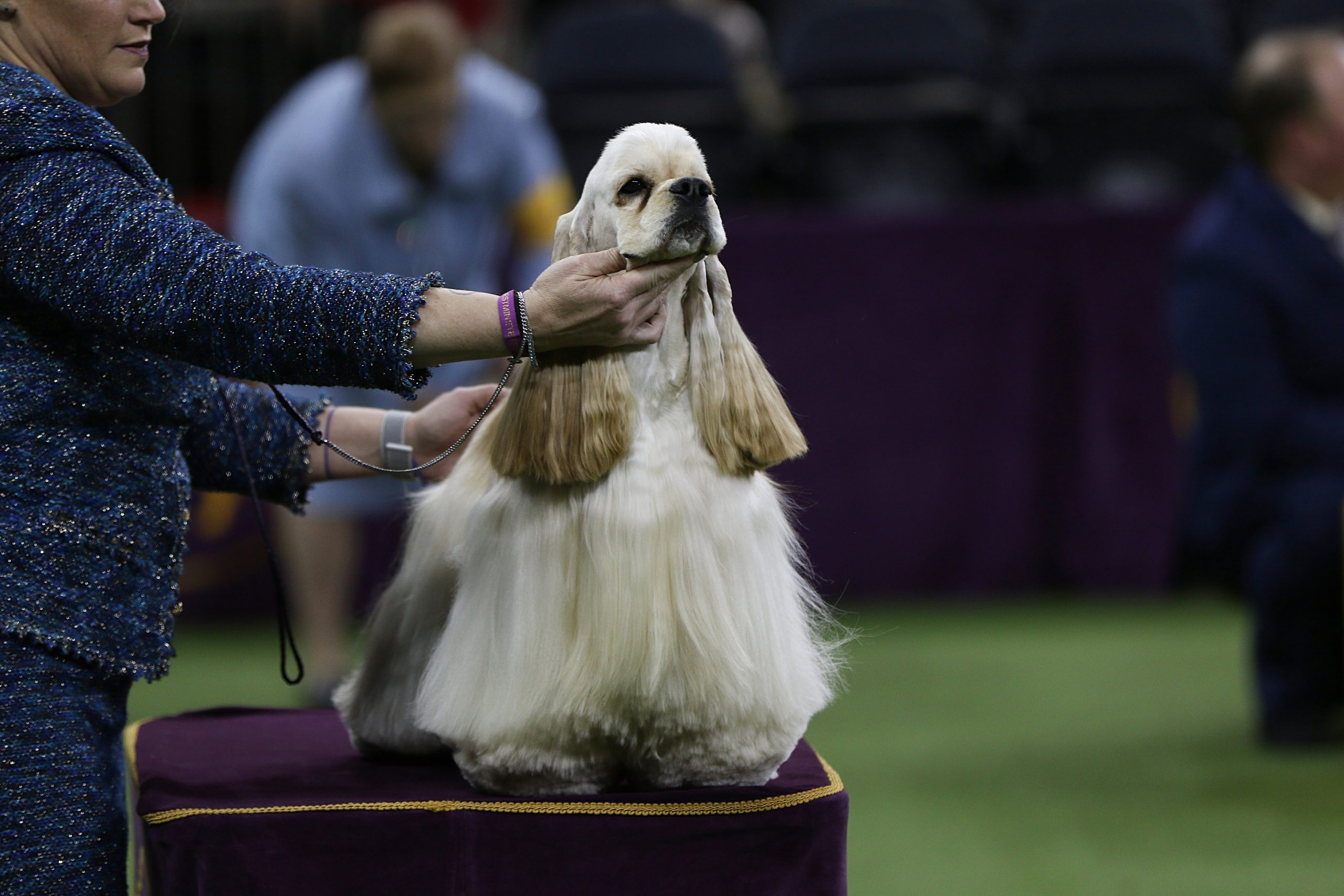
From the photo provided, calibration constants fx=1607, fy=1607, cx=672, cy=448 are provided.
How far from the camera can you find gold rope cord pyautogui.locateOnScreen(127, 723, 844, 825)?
5.82 ft

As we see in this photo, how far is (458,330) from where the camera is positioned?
5.43 feet

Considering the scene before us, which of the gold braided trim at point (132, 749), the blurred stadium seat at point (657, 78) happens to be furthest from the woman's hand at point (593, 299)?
the blurred stadium seat at point (657, 78)

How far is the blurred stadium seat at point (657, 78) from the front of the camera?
19.1 feet

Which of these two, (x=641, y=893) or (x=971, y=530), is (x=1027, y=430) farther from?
(x=641, y=893)

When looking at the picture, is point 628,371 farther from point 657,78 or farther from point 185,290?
point 657,78

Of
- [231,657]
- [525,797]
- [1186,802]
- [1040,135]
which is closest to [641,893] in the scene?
[525,797]

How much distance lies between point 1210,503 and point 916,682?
1016mm

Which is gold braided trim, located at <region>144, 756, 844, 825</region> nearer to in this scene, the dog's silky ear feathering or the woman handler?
the woman handler

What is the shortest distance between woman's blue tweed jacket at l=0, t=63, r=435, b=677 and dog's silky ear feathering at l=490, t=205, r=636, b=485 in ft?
0.46

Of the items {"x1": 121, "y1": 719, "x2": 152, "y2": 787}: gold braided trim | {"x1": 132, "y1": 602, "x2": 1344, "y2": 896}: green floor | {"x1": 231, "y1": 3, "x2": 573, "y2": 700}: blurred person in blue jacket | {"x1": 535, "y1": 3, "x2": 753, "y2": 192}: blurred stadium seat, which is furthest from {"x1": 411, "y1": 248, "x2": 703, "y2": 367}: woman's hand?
{"x1": 535, "y1": 3, "x2": 753, "y2": 192}: blurred stadium seat

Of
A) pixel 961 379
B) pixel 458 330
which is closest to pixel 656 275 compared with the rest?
pixel 458 330

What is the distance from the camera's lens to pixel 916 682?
4.61 meters

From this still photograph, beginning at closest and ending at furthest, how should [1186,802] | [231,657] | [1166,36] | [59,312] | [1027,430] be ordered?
[59,312] < [1186,802] < [231,657] < [1027,430] < [1166,36]

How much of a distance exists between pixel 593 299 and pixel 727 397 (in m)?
0.20
